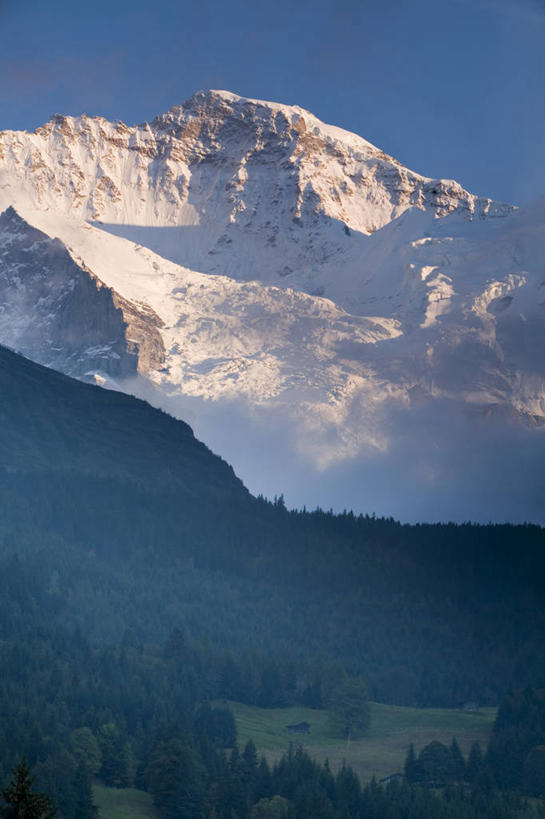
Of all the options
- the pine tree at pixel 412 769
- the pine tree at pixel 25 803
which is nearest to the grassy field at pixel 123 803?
the pine tree at pixel 412 769

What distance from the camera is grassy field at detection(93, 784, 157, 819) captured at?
157m

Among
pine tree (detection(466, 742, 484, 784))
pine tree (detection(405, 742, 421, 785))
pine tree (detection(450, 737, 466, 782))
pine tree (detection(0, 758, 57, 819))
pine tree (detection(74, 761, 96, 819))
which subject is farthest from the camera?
pine tree (detection(450, 737, 466, 782))

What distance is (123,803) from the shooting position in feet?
530

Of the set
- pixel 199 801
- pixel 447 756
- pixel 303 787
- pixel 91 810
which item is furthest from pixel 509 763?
pixel 91 810

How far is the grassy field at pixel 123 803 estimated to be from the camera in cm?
15725

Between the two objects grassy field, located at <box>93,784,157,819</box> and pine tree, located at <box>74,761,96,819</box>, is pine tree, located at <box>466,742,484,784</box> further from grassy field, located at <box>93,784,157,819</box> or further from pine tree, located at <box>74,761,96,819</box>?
pine tree, located at <box>74,761,96,819</box>

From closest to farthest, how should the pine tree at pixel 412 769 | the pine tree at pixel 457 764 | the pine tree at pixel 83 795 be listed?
the pine tree at pixel 83 795 < the pine tree at pixel 412 769 < the pine tree at pixel 457 764

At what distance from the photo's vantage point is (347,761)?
198 metres

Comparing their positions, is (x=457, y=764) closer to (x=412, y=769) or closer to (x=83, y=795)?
(x=412, y=769)

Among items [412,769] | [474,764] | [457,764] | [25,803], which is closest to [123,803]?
[412,769]

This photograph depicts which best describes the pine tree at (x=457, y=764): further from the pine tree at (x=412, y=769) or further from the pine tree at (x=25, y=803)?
the pine tree at (x=25, y=803)

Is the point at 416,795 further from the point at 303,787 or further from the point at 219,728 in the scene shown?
the point at 219,728

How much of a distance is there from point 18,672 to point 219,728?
31215 mm

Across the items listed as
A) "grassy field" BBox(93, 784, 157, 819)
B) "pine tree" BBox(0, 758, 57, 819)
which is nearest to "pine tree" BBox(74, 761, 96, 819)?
"grassy field" BBox(93, 784, 157, 819)
